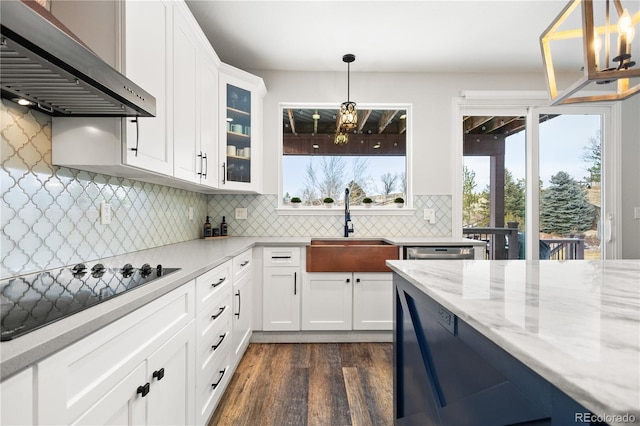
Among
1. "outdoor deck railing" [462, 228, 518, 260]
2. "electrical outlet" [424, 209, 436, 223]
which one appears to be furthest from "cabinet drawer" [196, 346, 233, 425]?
"outdoor deck railing" [462, 228, 518, 260]

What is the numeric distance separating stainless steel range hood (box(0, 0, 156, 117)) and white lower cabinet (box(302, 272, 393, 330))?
1940 millimetres

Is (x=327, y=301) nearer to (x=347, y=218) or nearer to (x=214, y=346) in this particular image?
(x=347, y=218)

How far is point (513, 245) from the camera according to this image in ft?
11.6

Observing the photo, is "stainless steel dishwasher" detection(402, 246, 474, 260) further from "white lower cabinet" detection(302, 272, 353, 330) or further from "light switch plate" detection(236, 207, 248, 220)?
"light switch plate" detection(236, 207, 248, 220)

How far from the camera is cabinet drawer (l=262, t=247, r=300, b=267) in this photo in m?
2.79

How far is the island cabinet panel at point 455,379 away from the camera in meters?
0.58

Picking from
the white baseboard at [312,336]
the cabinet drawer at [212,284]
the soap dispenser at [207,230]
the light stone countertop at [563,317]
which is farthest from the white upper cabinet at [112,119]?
the white baseboard at [312,336]

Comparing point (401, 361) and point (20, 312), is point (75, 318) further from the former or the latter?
point (401, 361)

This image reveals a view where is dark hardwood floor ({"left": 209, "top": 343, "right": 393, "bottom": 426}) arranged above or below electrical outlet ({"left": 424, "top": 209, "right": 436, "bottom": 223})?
below

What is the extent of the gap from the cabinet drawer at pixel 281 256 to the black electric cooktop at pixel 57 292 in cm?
147

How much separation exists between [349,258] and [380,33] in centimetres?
195

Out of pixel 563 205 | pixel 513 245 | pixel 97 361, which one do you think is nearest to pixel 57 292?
pixel 97 361

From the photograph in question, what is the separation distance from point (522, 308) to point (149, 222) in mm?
2151

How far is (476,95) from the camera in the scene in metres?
3.35
